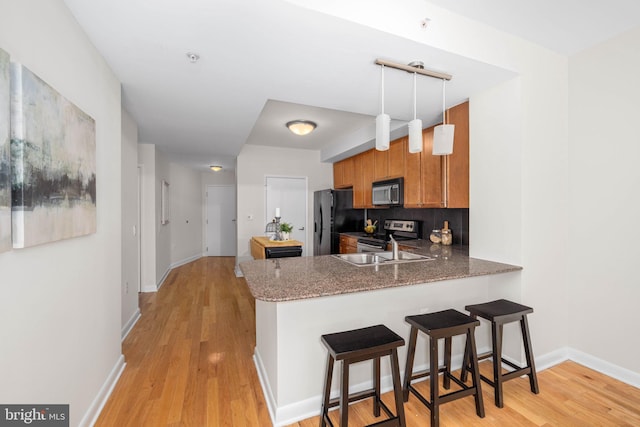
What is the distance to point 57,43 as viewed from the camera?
133cm

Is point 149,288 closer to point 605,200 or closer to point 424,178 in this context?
point 424,178

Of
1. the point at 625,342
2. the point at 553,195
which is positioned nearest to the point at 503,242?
the point at 553,195

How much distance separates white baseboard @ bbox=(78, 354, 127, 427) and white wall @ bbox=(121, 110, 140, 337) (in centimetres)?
75

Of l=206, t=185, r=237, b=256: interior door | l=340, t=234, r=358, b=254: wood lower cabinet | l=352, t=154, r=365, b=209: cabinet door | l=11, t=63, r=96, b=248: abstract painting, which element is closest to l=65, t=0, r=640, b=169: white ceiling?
l=11, t=63, r=96, b=248: abstract painting

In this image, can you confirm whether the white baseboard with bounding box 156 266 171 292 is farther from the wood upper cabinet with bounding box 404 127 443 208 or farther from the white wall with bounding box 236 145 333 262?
the wood upper cabinet with bounding box 404 127 443 208

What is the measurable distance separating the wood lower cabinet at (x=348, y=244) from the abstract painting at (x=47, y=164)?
336cm

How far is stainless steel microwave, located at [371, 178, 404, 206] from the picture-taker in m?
3.64

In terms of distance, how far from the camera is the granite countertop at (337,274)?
4.92ft

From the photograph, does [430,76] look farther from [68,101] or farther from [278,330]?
[68,101]

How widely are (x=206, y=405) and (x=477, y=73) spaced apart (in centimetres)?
293

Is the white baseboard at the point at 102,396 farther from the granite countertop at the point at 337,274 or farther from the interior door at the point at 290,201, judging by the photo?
the interior door at the point at 290,201

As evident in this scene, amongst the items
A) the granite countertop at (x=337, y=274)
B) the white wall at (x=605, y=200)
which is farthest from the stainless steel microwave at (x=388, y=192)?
the white wall at (x=605, y=200)

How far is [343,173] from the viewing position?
533cm

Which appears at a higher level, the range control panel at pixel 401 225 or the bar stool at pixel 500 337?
the range control panel at pixel 401 225
